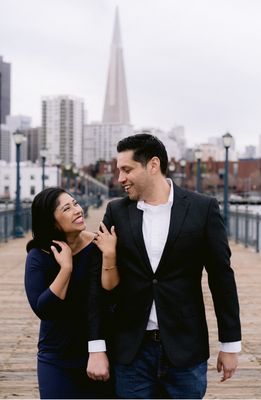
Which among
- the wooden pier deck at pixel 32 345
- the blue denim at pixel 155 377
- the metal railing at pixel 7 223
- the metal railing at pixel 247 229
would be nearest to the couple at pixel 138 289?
the blue denim at pixel 155 377

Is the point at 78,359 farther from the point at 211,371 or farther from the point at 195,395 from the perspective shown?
the point at 211,371

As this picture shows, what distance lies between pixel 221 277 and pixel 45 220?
928 mm

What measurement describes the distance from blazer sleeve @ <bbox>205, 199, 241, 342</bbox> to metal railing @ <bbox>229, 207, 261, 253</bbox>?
14.5 m

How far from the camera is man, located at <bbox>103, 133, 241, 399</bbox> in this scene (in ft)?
8.82

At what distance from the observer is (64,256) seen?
2.90 meters

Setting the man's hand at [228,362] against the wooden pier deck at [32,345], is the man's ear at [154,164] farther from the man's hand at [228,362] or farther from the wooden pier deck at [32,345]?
the wooden pier deck at [32,345]

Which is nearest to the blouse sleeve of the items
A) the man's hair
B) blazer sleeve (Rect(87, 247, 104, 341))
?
blazer sleeve (Rect(87, 247, 104, 341))

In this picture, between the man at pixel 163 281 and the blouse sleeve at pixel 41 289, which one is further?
the blouse sleeve at pixel 41 289

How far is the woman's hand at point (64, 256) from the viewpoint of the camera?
9.42ft

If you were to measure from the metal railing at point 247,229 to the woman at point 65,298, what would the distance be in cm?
1450

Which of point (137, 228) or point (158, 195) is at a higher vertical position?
point (158, 195)

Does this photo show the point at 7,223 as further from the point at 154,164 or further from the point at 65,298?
the point at 154,164

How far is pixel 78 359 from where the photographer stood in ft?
9.59

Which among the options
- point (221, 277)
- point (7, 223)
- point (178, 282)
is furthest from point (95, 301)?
point (7, 223)
